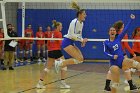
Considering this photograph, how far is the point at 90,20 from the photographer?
64.7 ft

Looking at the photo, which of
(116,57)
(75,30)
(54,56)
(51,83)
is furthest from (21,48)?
(116,57)

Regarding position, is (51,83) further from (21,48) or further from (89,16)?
(89,16)

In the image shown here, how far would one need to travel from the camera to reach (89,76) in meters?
13.2

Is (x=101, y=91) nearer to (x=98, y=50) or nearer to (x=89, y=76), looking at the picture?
(x=89, y=76)

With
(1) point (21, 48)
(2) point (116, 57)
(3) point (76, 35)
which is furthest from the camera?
(1) point (21, 48)

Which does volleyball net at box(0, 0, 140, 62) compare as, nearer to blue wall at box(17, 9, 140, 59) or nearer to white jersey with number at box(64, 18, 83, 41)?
blue wall at box(17, 9, 140, 59)

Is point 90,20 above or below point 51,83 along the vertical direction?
above

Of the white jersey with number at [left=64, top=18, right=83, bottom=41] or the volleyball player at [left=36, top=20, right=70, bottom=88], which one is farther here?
the volleyball player at [left=36, top=20, right=70, bottom=88]

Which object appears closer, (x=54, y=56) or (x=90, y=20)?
(x=54, y=56)

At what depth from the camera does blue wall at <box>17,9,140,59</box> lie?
63.7ft

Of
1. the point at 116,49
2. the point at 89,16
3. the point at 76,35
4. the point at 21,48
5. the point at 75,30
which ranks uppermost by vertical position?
the point at 89,16

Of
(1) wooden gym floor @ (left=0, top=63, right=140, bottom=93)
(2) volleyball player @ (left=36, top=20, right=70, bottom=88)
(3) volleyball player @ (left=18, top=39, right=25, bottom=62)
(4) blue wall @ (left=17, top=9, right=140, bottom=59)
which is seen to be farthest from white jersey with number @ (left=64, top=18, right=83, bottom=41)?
(4) blue wall @ (left=17, top=9, right=140, bottom=59)

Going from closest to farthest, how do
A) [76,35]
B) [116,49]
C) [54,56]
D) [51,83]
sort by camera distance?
[116,49] → [76,35] → [54,56] → [51,83]

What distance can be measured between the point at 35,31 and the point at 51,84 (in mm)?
9587
